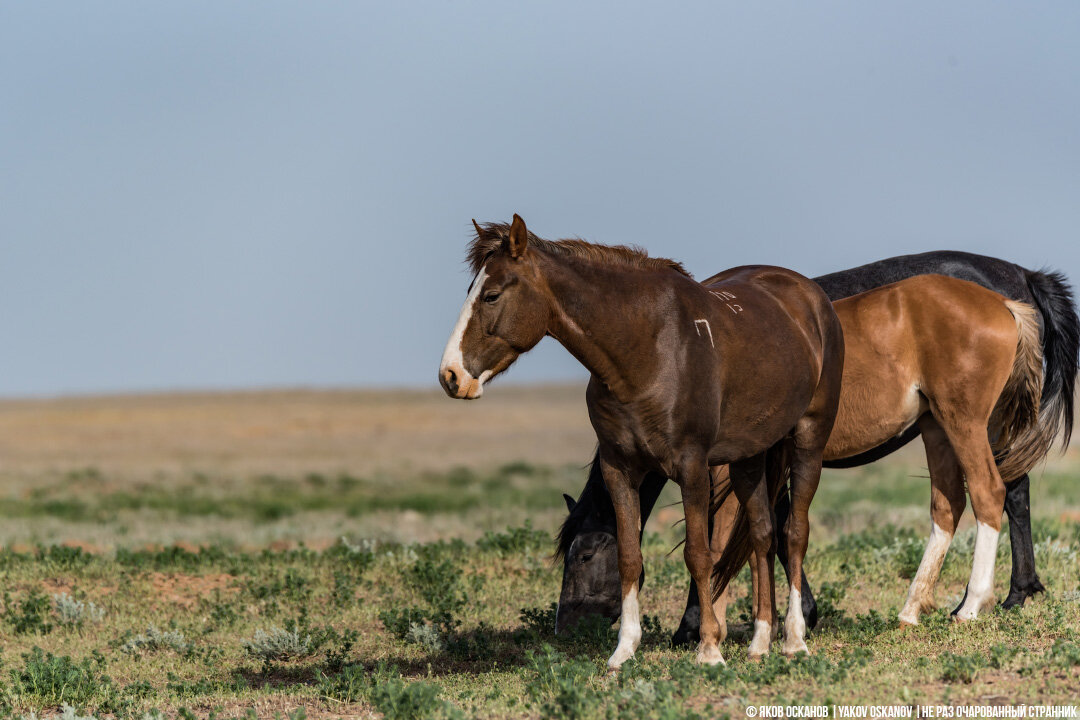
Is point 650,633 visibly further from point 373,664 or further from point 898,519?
point 898,519

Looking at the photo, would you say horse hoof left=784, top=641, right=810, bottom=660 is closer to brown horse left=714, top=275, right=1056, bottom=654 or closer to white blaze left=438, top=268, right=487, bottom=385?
brown horse left=714, top=275, right=1056, bottom=654

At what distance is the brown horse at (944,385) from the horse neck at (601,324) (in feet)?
5.61

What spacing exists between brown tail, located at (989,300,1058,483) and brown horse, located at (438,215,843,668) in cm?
206

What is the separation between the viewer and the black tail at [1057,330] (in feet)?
28.4

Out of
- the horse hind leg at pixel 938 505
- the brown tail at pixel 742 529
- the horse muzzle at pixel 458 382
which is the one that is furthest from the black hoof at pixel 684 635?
the horse muzzle at pixel 458 382

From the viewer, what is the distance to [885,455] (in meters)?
8.14

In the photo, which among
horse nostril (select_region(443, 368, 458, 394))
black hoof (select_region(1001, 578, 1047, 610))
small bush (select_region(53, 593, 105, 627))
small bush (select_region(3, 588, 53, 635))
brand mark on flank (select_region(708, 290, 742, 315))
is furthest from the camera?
small bush (select_region(53, 593, 105, 627))

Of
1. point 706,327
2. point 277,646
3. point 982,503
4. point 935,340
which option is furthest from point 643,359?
point 277,646

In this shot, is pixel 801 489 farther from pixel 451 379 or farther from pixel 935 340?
pixel 451 379

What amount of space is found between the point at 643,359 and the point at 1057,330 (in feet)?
15.1

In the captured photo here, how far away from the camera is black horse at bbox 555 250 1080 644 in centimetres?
779

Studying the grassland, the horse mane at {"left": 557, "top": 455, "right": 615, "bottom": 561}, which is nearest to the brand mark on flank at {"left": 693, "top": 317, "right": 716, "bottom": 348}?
the grassland

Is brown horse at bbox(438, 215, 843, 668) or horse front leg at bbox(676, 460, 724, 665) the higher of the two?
brown horse at bbox(438, 215, 843, 668)

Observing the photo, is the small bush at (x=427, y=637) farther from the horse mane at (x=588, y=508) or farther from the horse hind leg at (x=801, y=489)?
the horse hind leg at (x=801, y=489)
